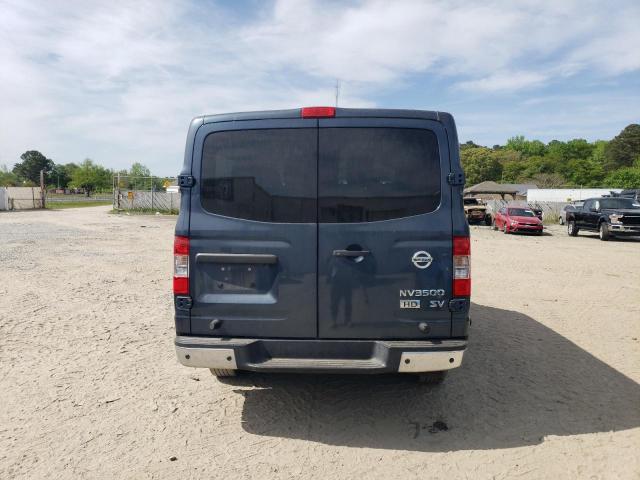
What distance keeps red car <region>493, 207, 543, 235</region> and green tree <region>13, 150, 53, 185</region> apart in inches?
6378

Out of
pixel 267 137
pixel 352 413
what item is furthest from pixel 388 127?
pixel 352 413

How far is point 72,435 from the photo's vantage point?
3.48 meters

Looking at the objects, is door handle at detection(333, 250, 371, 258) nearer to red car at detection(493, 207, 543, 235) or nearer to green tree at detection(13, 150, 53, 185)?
red car at detection(493, 207, 543, 235)

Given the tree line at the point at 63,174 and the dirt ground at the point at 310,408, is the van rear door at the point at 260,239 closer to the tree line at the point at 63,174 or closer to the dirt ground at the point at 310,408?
the dirt ground at the point at 310,408

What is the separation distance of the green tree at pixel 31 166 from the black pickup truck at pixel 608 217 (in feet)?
544

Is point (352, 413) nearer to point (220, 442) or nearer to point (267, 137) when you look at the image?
point (220, 442)

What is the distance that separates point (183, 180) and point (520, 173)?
130399mm

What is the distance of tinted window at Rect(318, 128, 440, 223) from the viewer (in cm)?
345

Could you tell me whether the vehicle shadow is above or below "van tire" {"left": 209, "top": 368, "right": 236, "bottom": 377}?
below

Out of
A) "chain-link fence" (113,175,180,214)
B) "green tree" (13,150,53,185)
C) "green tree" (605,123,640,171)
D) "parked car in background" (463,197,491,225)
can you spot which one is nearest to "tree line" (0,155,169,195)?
"green tree" (13,150,53,185)

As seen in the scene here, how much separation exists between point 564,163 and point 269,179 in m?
134

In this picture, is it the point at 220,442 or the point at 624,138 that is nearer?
the point at 220,442

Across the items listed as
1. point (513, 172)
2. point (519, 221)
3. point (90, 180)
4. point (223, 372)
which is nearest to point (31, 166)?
point (90, 180)

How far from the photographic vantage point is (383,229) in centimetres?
342
